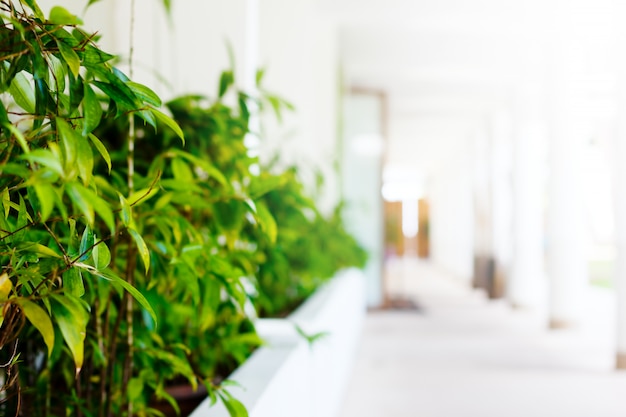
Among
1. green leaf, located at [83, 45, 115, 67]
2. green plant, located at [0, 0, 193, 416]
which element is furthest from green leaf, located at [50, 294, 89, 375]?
green leaf, located at [83, 45, 115, 67]

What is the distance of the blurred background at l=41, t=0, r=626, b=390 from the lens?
175 inches

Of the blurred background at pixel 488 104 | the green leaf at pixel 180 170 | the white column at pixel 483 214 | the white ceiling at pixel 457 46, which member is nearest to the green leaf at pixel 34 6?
the green leaf at pixel 180 170

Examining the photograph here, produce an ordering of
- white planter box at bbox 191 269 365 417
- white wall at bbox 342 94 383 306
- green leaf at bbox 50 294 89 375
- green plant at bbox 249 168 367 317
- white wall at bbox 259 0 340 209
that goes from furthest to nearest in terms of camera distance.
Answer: white wall at bbox 342 94 383 306 → white wall at bbox 259 0 340 209 → green plant at bbox 249 168 367 317 → white planter box at bbox 191 269 365 417 → green leaf at bbox 50 294 89 375

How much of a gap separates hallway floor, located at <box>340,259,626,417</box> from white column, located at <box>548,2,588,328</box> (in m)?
0.32

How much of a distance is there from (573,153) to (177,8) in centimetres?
467

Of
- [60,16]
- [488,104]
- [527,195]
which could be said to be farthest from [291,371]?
[488,104]

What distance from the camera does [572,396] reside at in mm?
3602

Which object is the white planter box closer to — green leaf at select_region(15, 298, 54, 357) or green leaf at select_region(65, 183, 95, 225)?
green leaf at select_region(15, 298, 54, 357)

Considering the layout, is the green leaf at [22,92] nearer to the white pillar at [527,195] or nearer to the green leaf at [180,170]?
the green leaf at [180,170]

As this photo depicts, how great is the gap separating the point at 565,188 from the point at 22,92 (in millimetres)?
6043

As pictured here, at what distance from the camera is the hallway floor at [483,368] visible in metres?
3.39

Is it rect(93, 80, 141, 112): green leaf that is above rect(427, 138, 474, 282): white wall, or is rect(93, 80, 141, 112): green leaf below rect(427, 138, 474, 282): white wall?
above

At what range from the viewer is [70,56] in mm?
612

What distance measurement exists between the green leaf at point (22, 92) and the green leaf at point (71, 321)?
174mm
